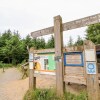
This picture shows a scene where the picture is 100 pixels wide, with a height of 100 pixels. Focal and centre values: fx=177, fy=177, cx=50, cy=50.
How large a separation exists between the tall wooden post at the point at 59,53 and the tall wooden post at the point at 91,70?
42.0 inches

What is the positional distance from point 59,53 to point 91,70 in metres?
1.36

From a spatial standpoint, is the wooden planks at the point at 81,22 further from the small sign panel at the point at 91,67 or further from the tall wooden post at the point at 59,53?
the small sign panel at the point at 91,67

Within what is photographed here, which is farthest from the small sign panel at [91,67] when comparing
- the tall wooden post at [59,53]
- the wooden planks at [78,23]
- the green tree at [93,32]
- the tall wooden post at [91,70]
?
the green tree at [93,32]

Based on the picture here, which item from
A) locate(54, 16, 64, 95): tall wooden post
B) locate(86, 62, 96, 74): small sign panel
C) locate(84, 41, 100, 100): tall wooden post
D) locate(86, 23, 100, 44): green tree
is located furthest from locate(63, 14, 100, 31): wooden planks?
locate(86, 23, 100, 44): green tree

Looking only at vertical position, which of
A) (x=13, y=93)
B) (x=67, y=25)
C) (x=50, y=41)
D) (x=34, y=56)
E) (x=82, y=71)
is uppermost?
(x=50, y=41)

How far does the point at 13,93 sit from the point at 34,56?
215cm

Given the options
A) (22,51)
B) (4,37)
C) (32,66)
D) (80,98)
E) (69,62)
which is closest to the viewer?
(80,98)

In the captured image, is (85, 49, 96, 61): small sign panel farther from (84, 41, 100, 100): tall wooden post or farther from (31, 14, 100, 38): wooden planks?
(31, 14, 100, 38): wooden planks

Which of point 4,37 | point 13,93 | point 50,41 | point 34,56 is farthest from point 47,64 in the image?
point 4,37

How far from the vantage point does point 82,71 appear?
17.1 feet

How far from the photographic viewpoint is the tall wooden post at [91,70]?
187 inches

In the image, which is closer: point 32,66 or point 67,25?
point 67,25

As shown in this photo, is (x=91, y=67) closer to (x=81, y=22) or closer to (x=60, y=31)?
(x=81, y=22)

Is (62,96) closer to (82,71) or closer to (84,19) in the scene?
(82,71)
